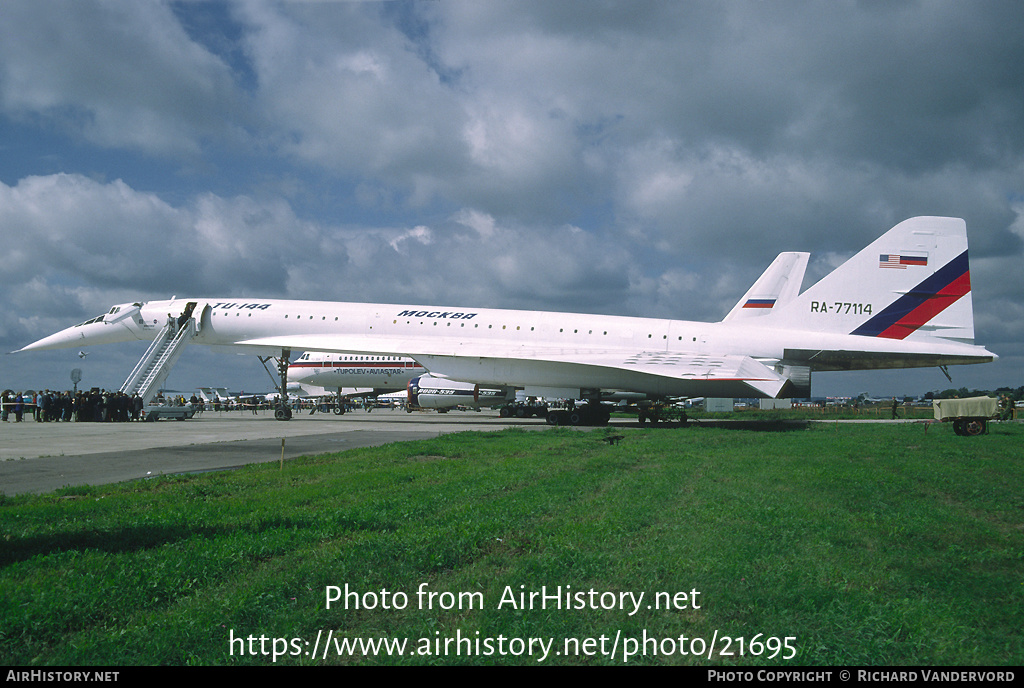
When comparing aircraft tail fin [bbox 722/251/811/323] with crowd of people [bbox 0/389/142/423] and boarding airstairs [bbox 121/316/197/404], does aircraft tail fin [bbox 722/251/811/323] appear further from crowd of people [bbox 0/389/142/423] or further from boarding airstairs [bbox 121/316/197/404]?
crowd of people [bbox 0/389/142/423]

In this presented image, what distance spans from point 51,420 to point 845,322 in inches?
1212

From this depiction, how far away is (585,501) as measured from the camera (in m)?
6.46

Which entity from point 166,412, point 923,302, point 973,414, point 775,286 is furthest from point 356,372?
point 973,414

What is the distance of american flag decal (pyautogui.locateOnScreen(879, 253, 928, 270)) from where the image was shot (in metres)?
20.0

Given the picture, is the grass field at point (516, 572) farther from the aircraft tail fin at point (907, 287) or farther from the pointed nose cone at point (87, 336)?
the pointed nose cone at point (87, 336)

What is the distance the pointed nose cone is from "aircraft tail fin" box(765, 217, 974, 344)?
2823 centimetres

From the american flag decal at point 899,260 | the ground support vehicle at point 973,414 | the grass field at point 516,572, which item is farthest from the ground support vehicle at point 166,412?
the ground support vehicle at point 973,414

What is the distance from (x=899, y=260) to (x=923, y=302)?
155cm

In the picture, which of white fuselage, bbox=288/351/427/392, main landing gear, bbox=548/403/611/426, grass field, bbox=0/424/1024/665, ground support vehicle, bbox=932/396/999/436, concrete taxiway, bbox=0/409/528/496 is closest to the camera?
grass field, bbox=0/424/1024/665

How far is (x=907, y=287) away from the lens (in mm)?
20078

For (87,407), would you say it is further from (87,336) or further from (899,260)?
Result: (899,260)

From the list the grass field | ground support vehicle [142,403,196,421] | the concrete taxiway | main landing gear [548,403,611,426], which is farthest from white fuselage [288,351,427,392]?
the grass field
